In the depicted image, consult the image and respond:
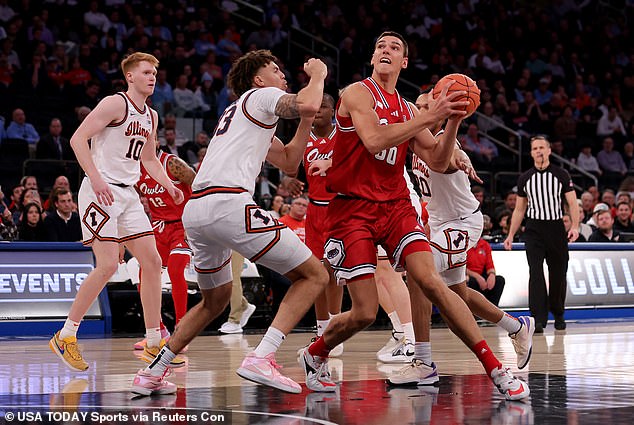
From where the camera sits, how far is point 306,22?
22.0 meters

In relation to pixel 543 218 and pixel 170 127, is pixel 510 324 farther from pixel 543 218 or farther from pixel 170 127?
pixel 170 127

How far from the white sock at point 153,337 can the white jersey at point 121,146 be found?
116 cm

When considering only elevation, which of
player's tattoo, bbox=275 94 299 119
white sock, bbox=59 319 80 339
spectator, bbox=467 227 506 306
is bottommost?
white sock, bbox=59 319 80 339

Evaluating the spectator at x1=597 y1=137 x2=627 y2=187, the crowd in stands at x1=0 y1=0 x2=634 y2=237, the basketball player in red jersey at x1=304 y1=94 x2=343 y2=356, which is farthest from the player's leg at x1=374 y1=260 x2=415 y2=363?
the spectator at x1=597 y1=137 x2=627 y2=187

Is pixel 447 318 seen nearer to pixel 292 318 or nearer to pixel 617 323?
pixel 292 318

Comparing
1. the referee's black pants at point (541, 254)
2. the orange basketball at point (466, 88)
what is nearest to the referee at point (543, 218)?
the referee's black pants at point (541, 254)

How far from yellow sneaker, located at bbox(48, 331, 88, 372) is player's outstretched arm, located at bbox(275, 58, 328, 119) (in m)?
2.79

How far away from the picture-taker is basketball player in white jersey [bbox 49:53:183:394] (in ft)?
24.7

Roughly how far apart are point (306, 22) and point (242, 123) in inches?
650

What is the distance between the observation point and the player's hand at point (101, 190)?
7.38m

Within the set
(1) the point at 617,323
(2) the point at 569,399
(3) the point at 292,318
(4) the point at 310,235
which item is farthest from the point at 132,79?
(1) the point at 617,323

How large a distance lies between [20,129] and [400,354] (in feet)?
29.9

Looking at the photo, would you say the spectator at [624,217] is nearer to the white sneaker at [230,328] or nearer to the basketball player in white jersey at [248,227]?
the white sneaker at [230,328]

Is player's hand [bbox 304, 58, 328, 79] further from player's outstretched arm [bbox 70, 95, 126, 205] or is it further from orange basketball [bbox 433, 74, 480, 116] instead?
player's outstretched arm [bbox 70, 95, 126, 205]
